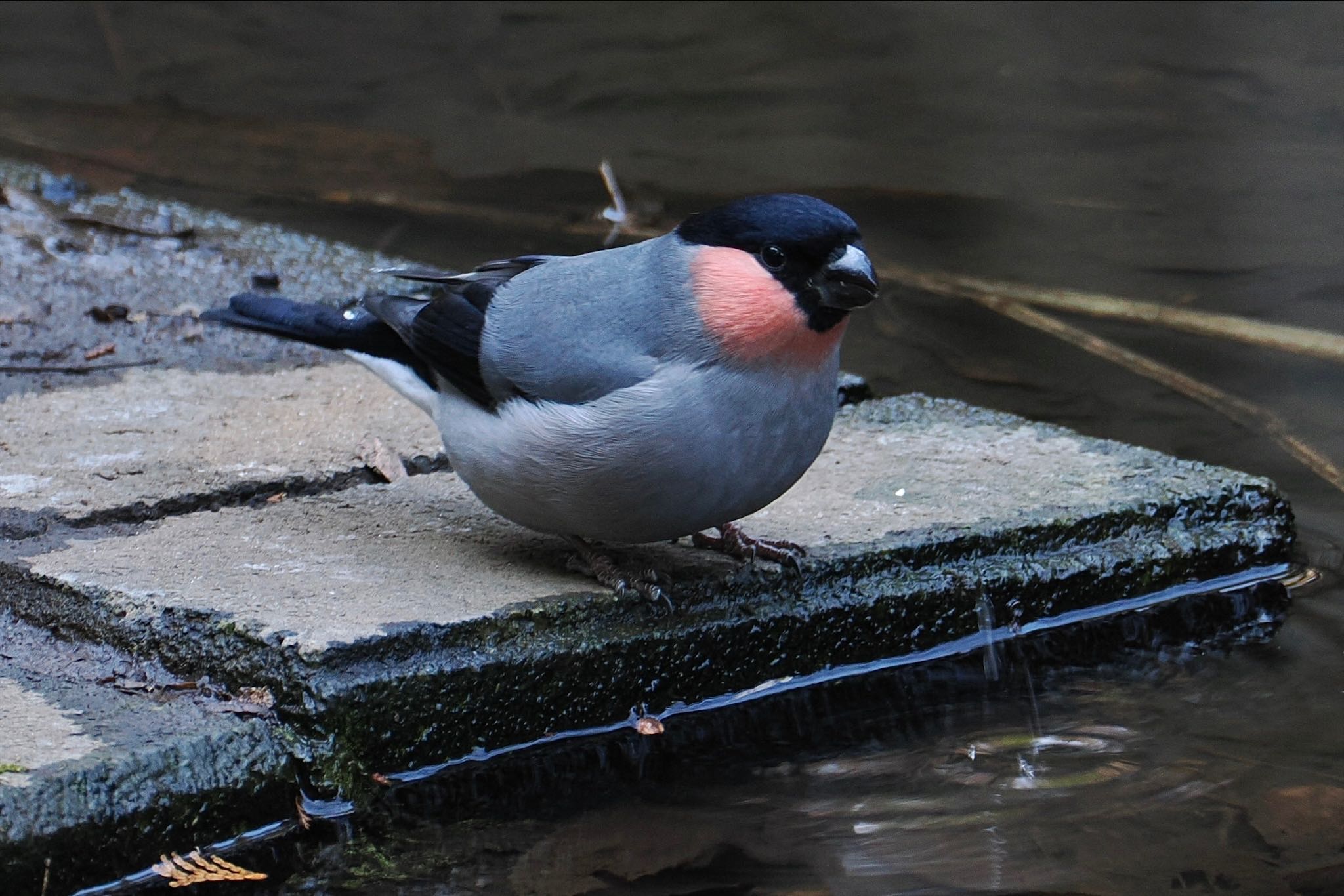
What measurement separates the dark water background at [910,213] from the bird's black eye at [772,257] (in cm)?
106

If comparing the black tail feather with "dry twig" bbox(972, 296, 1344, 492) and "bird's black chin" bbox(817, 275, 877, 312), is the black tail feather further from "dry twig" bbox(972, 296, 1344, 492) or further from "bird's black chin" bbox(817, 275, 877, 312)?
"dry twig" bbox(972, 296, 1344, 492)

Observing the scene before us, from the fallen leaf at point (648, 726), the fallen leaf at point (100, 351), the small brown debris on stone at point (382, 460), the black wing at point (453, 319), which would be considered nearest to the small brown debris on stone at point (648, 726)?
the fallen leaf at point (648, 726)

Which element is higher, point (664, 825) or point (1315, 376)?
point (1315, 376)

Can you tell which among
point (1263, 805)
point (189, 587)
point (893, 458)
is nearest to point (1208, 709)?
point (1263, 805)

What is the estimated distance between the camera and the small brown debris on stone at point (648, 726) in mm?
3402

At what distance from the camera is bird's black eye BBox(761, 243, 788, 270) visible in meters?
3.15

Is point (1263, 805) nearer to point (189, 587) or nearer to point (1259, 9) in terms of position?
point (189, 587)

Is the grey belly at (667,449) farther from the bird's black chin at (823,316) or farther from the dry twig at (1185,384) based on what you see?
the dry twig at (1185,384)

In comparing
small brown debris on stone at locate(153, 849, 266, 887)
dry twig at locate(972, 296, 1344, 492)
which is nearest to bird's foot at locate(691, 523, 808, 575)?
small brown debris on stone at locate(153, 849, 266, 887)

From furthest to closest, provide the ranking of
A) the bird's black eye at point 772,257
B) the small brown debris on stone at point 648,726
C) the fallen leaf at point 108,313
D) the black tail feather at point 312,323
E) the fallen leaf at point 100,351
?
the fallen leaf at point 108,313 < the fallen leaf at point 100,351 < the black tail feather at point 312,323 < the small brown debris on stone at point 648,726 < the bird's black eye at point 772,257

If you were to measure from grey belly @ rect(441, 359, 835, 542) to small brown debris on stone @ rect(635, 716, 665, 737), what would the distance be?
0.40 metres

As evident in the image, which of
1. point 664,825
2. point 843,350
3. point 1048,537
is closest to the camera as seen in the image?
point 664,825

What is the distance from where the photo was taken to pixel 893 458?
443 centimetres

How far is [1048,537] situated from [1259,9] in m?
6.52
